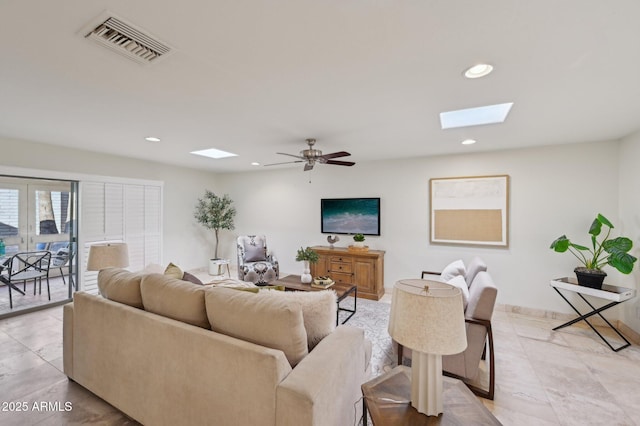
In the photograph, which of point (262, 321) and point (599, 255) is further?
point (599, 255)

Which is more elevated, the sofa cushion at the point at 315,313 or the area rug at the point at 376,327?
the sofa cushion at the point at 315,313

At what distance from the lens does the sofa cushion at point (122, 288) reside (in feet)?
6.22

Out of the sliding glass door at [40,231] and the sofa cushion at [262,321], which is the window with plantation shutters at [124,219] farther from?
the sofa cushion at [262,321]

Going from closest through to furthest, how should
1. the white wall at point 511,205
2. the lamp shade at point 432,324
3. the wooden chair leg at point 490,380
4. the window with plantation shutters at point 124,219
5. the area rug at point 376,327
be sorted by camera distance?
1. the lamp shade at point 432,324
2. the wooden chair leg at point 490,380
3. the area rug at point 376,327
4. the white wall at point 511,205
5. the window with plantation shutters at point 124,219

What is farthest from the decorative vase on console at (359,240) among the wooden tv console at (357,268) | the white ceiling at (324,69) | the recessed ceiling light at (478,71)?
the recessed ceiling light at (478,71)

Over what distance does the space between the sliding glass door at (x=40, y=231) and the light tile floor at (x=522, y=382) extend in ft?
2.86

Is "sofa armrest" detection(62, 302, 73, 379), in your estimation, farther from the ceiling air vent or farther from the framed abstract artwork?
the framed abstract artwork

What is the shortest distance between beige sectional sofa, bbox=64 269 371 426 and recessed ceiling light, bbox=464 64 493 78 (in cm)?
172

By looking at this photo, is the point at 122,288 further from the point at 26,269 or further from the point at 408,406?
the point at 26,269

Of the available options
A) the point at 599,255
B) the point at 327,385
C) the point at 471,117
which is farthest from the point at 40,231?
the point at 599,255

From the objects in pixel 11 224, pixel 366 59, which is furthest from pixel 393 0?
pixel 11 224

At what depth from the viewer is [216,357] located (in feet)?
4.52

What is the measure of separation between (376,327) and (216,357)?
2.36m

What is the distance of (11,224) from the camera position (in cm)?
363
